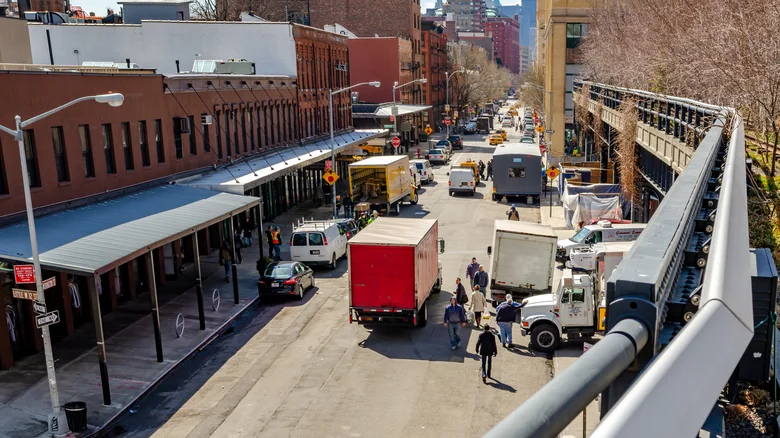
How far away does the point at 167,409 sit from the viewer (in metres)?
17.5

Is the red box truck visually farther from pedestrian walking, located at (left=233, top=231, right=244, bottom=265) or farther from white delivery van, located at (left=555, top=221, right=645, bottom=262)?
pedestrian walking, located at (left=233, top=231, right=244, bottom=265)

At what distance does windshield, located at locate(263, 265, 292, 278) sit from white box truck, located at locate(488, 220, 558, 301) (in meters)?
7.26

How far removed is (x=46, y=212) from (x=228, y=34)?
102 ft

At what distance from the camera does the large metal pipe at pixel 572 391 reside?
7.12 feet

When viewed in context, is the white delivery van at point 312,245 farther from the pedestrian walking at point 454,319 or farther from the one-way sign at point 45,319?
the one-way sign at point 45,319

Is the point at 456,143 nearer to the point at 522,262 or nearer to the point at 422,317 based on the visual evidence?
the point at 522,262

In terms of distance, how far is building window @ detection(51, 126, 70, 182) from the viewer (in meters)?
23.7

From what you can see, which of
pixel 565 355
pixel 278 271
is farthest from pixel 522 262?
pixel 278 271

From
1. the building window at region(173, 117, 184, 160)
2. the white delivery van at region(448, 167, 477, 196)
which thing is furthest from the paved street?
the white delivery van at region(448, 167, 477, 196)

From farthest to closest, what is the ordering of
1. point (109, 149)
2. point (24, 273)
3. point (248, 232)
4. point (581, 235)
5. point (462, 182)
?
1. point (462, 182)
2. point (248, 232)
3. point (581, 235)
4. point (109, 149)
5. point (24, 273)

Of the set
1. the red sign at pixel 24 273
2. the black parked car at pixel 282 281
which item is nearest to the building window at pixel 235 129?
the black parked car at pixel 282 281

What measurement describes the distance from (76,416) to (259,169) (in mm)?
21619

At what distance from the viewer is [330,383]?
737 inches

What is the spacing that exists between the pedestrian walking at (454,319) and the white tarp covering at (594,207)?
1721 cm
